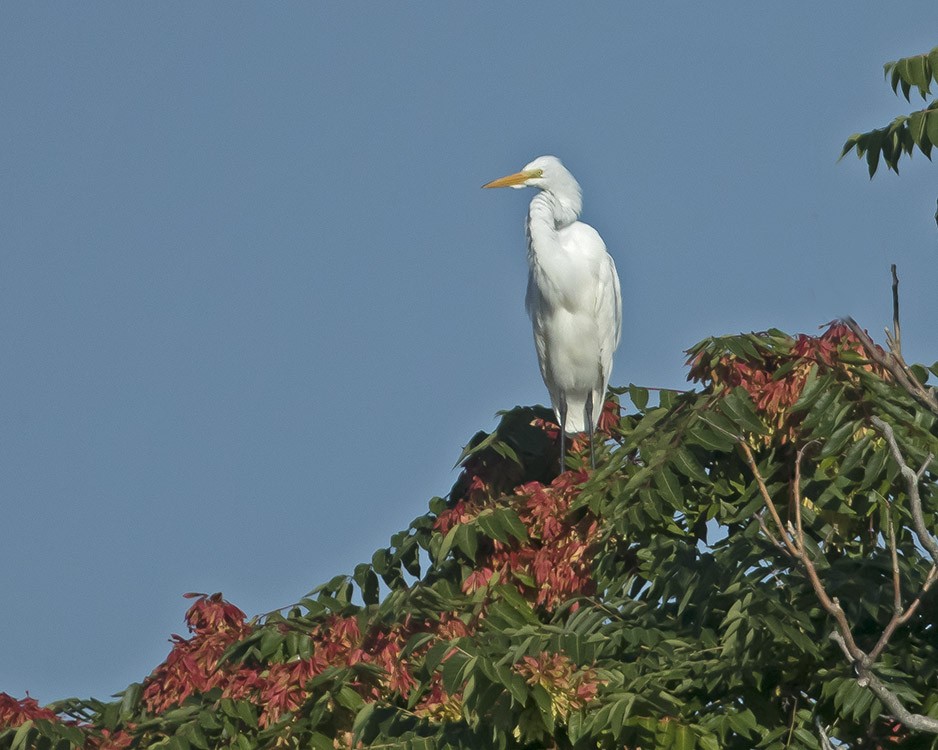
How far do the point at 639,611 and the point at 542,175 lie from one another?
4470 mm

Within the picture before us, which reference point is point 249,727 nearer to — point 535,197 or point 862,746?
point 862,746

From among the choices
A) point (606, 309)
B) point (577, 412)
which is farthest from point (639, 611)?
point (606, 309)

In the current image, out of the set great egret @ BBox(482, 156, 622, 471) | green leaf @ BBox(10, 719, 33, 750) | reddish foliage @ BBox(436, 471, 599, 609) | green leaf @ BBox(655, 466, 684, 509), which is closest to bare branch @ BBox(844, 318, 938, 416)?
green leaf @ BBox(655, 466, 684, 509)

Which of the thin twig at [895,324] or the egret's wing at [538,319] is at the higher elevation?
the egret's wing at [538,319]

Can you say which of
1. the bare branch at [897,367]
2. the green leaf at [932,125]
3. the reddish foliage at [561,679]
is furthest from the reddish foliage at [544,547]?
the bare branch at [897,367]

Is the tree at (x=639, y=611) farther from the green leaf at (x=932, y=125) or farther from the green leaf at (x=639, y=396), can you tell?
the green leaf at (x=932, y=125)

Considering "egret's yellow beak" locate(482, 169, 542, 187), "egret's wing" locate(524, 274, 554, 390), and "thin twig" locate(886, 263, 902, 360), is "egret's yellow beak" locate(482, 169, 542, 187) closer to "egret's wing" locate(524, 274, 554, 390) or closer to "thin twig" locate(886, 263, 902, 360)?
"egret's wing" locate(524, 274, 554, 390)

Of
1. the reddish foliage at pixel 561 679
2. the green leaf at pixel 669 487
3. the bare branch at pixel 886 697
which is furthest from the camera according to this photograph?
the green leaf at pixel 669 487

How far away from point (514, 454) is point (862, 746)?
6.87 ft

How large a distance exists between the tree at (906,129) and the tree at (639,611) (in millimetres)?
661

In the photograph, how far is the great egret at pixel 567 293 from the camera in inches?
329

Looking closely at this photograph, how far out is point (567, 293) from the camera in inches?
330

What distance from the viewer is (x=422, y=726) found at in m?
4.42

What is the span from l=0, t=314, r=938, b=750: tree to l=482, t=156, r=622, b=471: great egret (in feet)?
8.20
